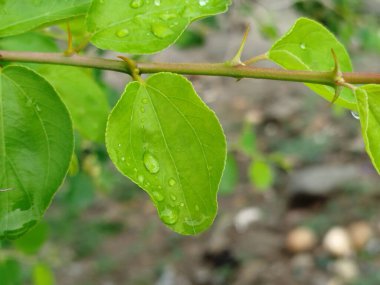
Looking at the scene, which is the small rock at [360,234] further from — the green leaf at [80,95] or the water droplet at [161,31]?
the water droplet at [161,31]

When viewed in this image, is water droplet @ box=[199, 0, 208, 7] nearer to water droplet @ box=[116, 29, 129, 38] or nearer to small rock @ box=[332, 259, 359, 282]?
water droplet @ box=[116, 29, 129, 38]

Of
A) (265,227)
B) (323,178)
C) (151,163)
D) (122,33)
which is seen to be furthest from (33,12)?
(323,178)

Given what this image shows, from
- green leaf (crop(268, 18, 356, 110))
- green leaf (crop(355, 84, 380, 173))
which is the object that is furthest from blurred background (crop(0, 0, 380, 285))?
green leaf (crop(355, 84, 380, 173))

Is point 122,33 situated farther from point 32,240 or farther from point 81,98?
point 32,240

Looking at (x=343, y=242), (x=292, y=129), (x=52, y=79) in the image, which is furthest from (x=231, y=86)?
(x=52, y=79)

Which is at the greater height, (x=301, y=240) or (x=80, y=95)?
(x=80, y=95)

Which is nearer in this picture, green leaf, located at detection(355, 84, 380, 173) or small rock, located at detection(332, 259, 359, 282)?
green leaf, located at detection(355, 84, 380, 173)
